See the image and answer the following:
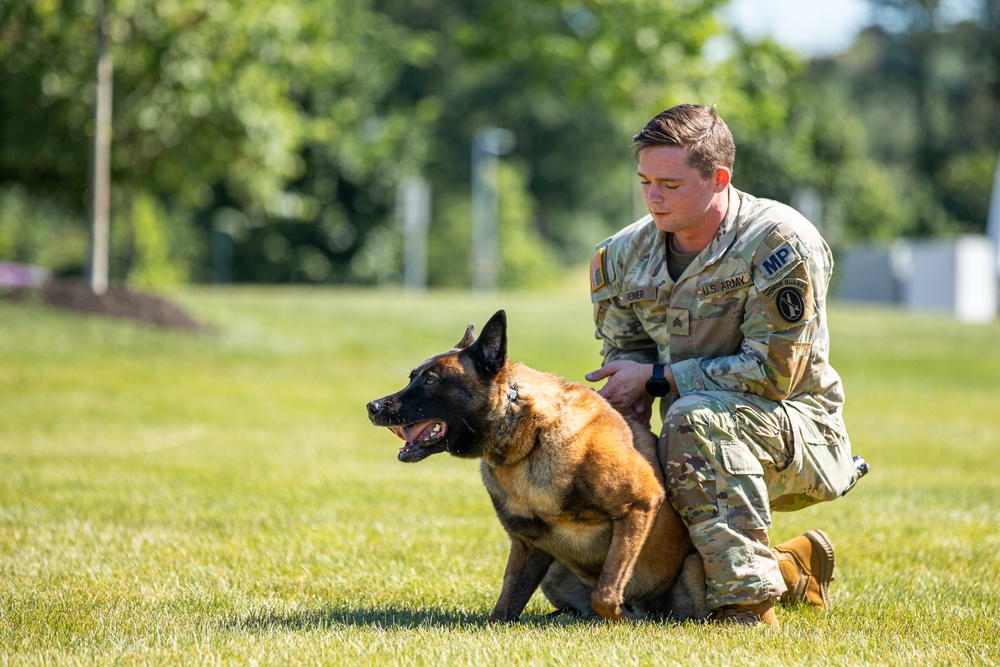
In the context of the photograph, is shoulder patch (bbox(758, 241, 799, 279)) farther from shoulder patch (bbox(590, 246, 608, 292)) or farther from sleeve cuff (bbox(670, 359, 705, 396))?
shoulder patch (bbox(590, 246, 608, 292))

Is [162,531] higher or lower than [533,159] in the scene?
lower

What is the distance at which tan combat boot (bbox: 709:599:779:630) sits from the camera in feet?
14.9

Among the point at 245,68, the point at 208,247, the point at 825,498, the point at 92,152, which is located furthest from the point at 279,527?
the point at 208,247

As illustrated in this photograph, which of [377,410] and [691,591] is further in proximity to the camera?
[691,591]

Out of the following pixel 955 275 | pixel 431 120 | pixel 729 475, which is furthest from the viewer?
pixel 431 120

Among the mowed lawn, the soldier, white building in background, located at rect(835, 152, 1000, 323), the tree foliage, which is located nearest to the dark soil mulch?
the mowed lawn

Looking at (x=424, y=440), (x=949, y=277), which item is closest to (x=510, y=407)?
(x=424, y=440)

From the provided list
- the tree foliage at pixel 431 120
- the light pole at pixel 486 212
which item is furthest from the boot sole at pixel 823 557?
the light pole at pixel 486 212

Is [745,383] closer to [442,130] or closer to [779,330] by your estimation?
[779,330]

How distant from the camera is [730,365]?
471 cm

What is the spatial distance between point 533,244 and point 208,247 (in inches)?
612

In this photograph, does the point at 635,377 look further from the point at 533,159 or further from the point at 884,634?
the point at 533,159

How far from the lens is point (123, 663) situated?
3924 mm

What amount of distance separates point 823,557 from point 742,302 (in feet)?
3.96
